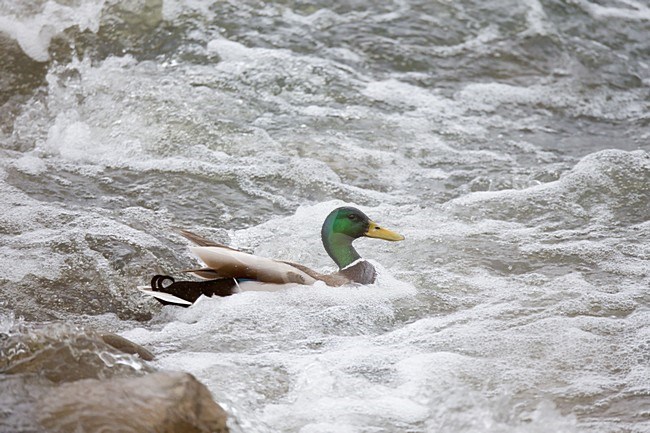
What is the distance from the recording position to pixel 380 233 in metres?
5.20

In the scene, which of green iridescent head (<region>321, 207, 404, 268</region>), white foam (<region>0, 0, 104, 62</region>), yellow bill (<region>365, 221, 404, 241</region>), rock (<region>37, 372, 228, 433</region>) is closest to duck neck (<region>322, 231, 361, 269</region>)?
green iridescent head (<region>321, 207, 404, 268</region>)

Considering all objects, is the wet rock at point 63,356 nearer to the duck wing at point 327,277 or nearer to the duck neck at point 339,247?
the duck wing at point 327,277

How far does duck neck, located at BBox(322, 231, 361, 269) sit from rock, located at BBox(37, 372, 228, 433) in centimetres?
200

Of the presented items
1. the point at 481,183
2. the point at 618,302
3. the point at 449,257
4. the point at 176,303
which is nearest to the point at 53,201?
the point at 176,303

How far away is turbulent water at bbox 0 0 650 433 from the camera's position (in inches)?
158

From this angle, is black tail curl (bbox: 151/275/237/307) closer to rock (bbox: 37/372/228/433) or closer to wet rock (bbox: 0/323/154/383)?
wet rock (bbox: 0/323/154/383)

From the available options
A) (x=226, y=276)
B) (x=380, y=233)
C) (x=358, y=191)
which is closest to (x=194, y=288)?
(x=226, y=276)

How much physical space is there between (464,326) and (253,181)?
7.07ft

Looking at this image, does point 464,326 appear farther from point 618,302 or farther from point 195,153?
point 195,153

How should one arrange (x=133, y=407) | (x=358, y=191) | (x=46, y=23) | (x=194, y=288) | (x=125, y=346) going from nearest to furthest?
(x=133, y=407) < (x=125, y=346) < (x=194, y=288) < (x=358, y=191) < (x=46, y=23)

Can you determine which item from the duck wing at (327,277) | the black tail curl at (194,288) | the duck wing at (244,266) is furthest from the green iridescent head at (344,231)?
the black tail curl at (194,288)

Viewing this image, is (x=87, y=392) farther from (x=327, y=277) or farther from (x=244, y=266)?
(x=327, y=277)

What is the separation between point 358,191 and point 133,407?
11.0ft

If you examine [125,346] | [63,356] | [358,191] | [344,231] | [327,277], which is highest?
[63,356]
